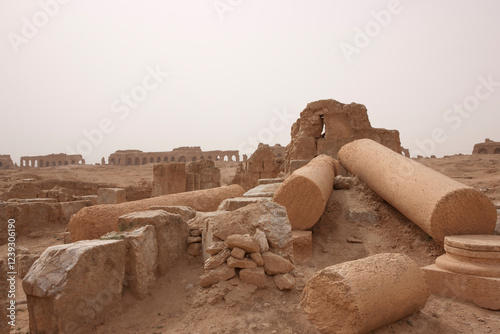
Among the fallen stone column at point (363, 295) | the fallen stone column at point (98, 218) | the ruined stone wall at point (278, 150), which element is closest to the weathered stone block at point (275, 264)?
the fallen stone column at point (363, 295)

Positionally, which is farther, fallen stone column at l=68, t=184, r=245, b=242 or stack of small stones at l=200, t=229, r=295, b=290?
fallen stone column at l=68, t=184, r=245, b=242

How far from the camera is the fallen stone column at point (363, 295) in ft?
8.07

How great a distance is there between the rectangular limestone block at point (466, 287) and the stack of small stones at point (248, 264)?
171 centimetres

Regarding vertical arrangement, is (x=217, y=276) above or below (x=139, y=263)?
below

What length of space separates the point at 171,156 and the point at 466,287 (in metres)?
45.4

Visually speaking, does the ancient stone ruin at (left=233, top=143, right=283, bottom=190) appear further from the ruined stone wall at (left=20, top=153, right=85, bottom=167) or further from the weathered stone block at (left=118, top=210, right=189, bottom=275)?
the ruined stone wall at (left=20, top=153, right=85, bottom=167)

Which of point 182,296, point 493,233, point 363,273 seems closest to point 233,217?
point 182,296

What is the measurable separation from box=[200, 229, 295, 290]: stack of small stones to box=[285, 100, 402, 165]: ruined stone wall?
7.50 meters

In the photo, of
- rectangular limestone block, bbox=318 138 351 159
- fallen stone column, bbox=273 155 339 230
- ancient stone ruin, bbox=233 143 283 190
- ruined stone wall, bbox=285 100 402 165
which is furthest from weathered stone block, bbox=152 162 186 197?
fallen stone column, bbox=273 155 339 230

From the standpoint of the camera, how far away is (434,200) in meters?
3.96

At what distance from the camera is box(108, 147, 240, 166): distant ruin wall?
4630 cm

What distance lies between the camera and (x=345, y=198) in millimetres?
5852

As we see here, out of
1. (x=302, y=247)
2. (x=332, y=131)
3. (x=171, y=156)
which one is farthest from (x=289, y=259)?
(x=171, y=156)

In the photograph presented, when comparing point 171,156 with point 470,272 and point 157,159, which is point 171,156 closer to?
point 157,159
